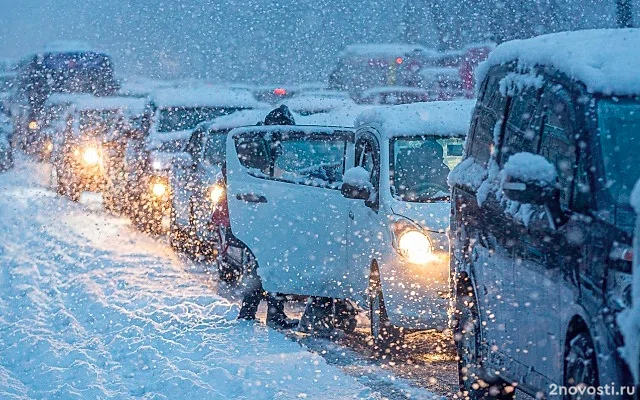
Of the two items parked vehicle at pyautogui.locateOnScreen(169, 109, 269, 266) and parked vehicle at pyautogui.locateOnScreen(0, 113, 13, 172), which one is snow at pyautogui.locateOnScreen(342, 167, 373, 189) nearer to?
parked vehicle at pyautogui.locateOnScreen(169, 109, 269, 266)

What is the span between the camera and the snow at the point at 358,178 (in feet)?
29.8

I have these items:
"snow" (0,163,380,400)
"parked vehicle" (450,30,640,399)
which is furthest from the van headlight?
"parked vehicle" (450,30,640,399)

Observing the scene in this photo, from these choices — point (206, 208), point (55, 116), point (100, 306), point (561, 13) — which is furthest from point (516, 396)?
point (561, 13)

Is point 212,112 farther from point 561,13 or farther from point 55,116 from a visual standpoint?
point 561,13

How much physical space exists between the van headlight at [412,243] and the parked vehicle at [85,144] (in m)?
12.6

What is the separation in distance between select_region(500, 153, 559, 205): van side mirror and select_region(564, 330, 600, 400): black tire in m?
0.57

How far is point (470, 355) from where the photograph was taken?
Answer: 7016 millimetres

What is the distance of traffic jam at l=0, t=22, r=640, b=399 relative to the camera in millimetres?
5215

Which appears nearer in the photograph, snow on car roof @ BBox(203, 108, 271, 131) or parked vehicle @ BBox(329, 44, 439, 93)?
snow on car roof @ BBox(203, 108, 271, 131)

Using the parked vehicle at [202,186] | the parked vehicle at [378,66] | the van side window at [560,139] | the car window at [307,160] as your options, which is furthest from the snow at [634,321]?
the parked vehicle at [378,66]

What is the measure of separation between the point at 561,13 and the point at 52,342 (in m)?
30.2

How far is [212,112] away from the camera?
17734 mm

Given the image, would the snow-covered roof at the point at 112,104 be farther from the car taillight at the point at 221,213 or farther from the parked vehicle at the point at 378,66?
the parked vehicle at the point at 378,66

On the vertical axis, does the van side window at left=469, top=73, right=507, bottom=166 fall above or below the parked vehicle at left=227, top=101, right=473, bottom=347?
above
